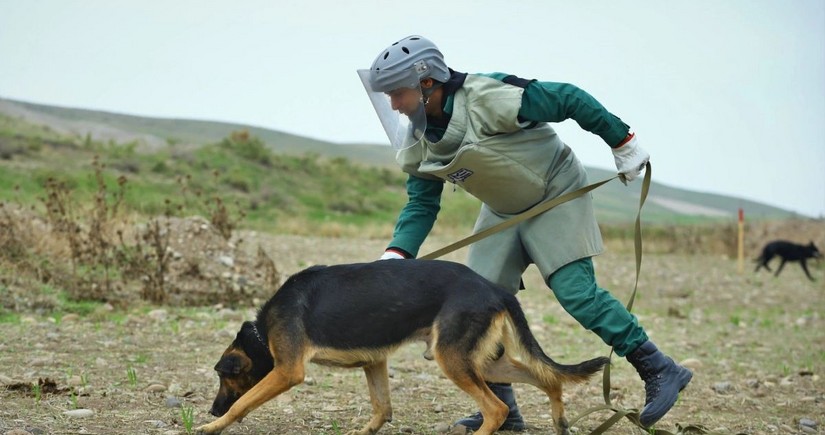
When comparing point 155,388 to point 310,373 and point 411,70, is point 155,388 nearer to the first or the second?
point 310,373

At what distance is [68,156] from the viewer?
36719mm

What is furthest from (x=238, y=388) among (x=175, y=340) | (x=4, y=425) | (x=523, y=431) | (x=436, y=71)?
(x=175, y=340)

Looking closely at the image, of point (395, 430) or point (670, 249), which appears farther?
point (670, 249)

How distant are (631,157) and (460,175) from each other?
1.06 metres

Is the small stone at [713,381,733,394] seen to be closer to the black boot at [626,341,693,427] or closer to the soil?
the soil

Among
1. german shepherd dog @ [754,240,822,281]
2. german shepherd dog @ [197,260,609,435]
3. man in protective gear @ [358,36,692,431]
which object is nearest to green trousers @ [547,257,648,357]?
man in protective gear @ [358,36,692,431]

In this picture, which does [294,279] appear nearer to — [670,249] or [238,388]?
[238,388]

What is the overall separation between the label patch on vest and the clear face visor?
0.31m

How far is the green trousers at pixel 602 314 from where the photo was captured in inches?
221

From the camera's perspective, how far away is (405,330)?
17.5 feet

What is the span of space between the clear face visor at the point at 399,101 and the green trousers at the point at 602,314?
1.34 m

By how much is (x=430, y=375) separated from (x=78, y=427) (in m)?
3.58

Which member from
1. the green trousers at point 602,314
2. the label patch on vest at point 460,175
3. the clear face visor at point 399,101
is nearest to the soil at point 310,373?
the green trousers at point 602,314

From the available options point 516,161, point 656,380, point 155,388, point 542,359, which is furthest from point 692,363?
point 155,388
